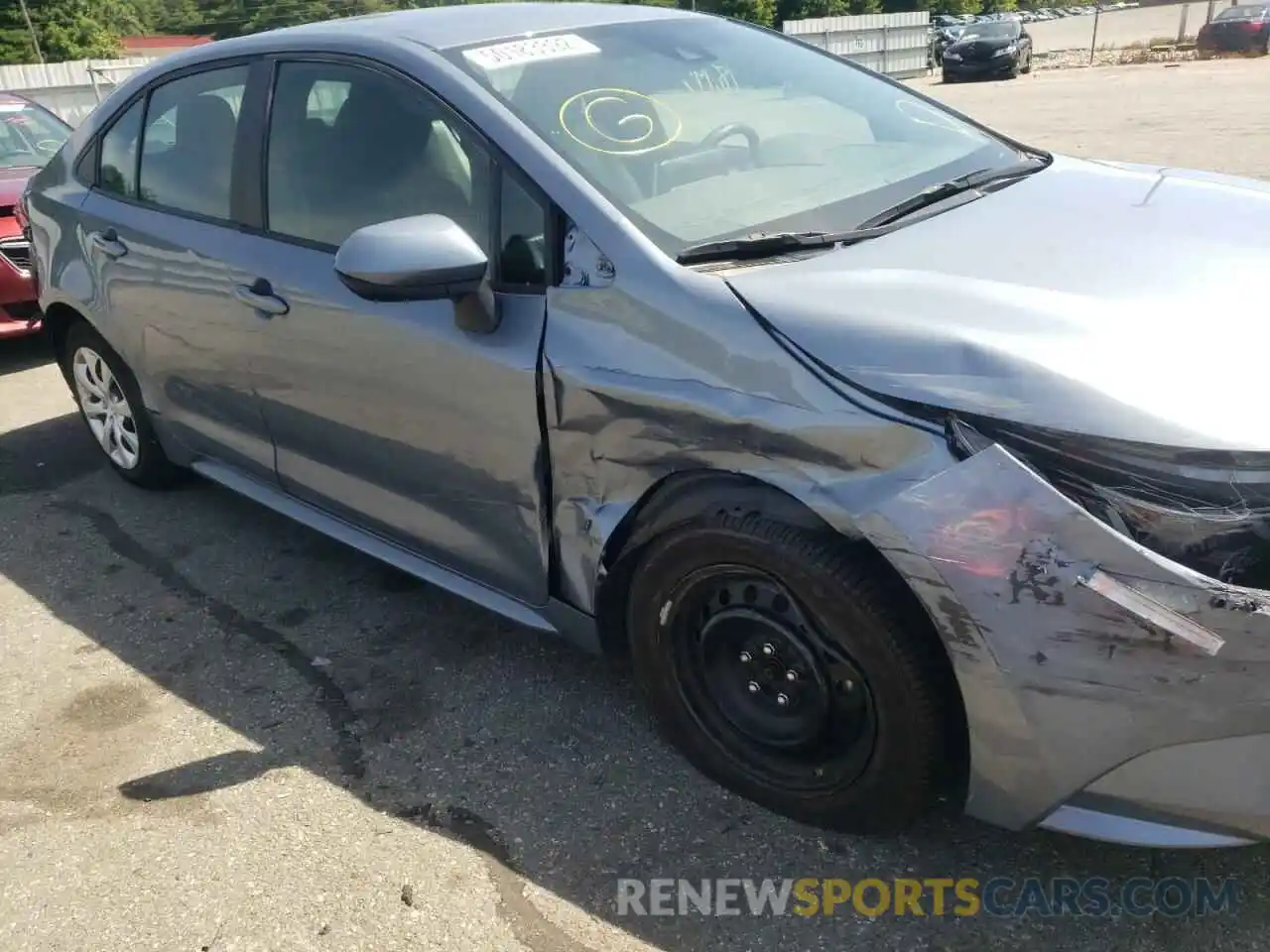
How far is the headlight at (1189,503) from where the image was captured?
173 cm

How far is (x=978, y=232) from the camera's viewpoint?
2.38 meters

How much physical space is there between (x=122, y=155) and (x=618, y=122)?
2274 mm

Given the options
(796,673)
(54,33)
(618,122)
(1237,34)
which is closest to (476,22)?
(618,122)

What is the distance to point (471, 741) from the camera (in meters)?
2.76

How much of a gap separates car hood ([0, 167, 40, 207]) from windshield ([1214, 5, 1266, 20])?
30450 mm

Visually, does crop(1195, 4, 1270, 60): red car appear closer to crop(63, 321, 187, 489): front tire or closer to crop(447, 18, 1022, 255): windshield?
crop(447, 18, 1022, 255): windshield

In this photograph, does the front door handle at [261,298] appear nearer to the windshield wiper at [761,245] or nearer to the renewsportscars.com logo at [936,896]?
the windshield wiper at [761,245]

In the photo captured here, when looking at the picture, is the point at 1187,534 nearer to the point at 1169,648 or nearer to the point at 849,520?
the point at 1169,648

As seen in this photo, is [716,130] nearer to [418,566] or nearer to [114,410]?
[418,566]

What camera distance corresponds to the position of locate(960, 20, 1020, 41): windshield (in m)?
27.0

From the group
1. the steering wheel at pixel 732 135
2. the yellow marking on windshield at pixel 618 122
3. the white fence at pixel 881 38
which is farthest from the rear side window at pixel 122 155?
the white fence at pixel 881 38

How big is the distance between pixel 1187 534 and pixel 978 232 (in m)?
0.91

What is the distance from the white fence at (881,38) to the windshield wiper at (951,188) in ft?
94.5

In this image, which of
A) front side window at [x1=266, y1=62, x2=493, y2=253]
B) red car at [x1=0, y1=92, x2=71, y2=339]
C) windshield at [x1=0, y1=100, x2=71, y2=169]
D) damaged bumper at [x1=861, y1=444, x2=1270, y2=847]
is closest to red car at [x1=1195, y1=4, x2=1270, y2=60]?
windshield at [x1=0, y1=100, x2=71, y2=169]
